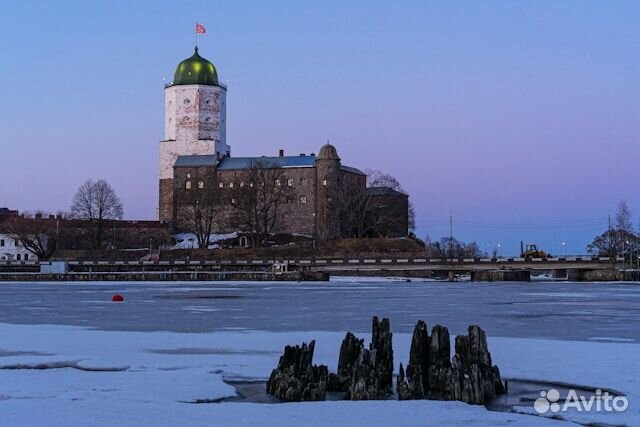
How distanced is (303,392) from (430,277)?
76.2 meters

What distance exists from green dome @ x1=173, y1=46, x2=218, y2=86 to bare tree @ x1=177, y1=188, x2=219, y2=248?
1543 centimetres

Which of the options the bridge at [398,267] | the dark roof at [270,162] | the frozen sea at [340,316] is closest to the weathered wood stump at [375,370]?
the frozen sea at [340,316]

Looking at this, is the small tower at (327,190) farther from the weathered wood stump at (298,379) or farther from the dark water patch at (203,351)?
the weathered wood stump at (298,379)

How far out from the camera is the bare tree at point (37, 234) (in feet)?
326

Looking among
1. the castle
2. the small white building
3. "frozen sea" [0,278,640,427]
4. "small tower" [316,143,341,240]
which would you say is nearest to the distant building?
the small white building

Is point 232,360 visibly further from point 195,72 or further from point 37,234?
point 195,72

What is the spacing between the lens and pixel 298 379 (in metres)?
11.6

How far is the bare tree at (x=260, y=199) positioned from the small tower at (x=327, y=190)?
438 cm

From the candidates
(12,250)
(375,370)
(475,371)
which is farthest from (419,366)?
(12,250)

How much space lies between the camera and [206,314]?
89.1 feet

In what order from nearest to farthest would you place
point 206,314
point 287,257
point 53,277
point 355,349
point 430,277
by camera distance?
point 355,349 → point 206,314 → point 53,277 → point 430,277 → point 287,257

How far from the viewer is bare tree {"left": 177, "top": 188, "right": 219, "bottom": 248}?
10744 centimetres

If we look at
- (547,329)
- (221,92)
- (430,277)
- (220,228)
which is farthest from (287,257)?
(547,329)

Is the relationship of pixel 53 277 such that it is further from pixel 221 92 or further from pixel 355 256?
pixel 221 92
